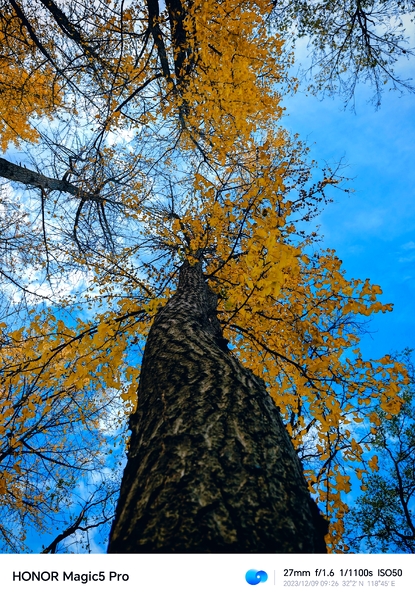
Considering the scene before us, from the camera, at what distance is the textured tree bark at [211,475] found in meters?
1.01

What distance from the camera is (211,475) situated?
119 cm

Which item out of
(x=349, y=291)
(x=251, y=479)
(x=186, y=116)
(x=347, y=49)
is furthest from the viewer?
(x=186, y=116)

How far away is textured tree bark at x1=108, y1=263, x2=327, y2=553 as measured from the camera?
101 cm

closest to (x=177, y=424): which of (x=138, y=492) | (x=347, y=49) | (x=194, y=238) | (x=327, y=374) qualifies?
(x=138, y=492)

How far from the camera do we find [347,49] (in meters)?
5.71

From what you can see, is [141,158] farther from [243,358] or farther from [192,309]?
[243,358]

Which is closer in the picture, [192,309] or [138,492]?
[138,492]

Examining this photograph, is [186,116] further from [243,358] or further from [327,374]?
[327,374]
